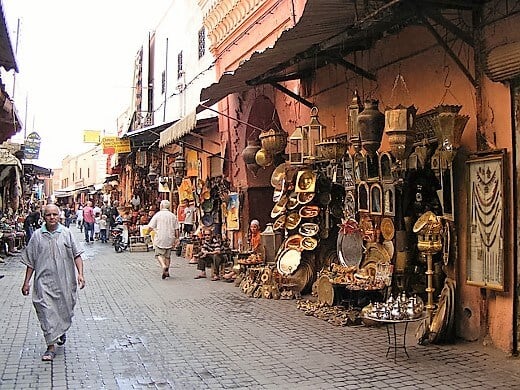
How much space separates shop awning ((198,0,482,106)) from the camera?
244 inches

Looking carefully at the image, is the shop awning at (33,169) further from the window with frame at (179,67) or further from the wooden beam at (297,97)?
the wooden beam at (297,97)

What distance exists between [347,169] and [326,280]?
180 centimetres

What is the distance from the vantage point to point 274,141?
35.3ft

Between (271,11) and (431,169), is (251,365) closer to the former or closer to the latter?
(431,169)

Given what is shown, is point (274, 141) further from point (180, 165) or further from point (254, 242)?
point (180, 165)

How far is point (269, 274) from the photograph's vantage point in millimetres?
10289

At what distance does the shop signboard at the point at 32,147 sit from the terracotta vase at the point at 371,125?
65.7ft

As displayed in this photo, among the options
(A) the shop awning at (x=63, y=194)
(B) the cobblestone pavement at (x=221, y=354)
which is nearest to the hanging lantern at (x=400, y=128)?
(B) the cobblestone pavement at (x=221, y=354)

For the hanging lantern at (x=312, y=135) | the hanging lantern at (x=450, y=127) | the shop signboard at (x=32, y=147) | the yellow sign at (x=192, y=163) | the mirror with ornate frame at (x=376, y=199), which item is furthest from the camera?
the shop signboard at (x=32, y=147)

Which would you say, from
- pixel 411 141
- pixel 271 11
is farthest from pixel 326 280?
pixel 271 11

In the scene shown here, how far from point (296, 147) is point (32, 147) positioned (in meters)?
17.9

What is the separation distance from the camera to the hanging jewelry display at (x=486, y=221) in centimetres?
620

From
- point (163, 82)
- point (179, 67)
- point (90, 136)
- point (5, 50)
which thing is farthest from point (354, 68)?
point (90, 136)

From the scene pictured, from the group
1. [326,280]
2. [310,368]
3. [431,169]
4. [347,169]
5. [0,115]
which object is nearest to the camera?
[310,368]
